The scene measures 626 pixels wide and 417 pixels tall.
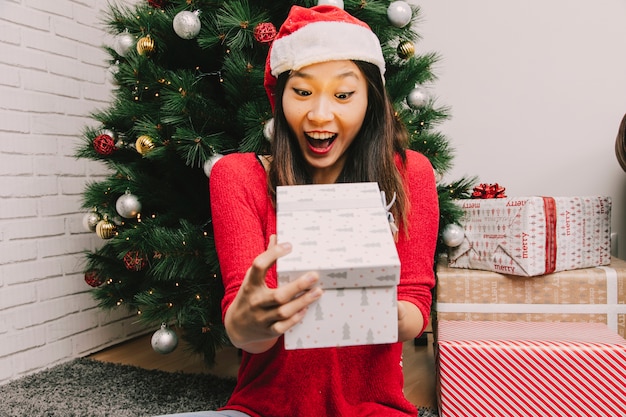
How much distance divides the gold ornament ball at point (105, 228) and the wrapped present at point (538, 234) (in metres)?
1.01

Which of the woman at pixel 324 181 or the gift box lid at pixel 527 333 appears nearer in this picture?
the woman at pixel 324 181

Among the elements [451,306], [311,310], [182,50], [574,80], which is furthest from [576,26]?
[311,310]

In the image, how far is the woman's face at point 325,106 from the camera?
79 cm

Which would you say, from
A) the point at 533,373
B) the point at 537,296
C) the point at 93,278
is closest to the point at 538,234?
the point at 537,296

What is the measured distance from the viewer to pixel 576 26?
174cm

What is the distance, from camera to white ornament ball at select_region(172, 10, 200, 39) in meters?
1.17

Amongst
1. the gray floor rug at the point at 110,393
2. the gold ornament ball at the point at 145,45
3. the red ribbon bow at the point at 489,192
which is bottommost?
the gray floor rug at the point at 110,393

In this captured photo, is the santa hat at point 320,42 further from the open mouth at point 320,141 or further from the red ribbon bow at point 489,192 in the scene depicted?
the red ribbon bow at point 489,192

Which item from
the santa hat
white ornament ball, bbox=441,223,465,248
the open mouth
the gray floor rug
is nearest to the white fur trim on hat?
the santa hat

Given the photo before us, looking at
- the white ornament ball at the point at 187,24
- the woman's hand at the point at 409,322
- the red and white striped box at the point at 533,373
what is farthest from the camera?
the white ornament ball at the point at 187,24

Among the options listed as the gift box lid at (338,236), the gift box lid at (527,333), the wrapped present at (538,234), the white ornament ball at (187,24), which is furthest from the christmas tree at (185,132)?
the gift box lid at (338,236)

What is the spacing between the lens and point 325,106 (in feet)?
2.56

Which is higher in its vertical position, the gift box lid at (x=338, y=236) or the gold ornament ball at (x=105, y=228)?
the gift box lid at (x=338, y=236)

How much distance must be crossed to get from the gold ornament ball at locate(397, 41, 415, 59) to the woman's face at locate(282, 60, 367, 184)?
569mm
